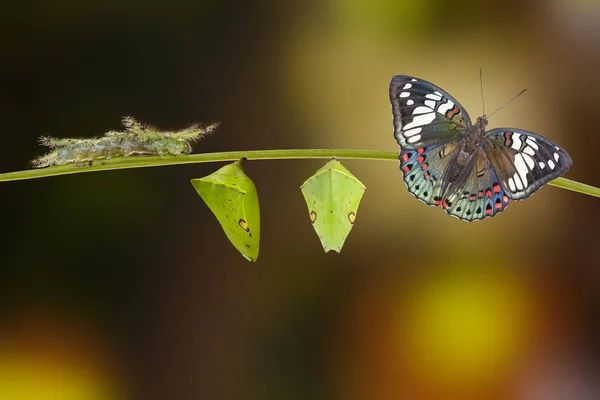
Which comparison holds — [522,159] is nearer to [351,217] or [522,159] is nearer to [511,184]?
[511,184]

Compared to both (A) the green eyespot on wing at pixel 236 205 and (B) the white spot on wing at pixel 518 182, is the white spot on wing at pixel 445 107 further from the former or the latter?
(A) the green eyespot on wing at pixel 236 205

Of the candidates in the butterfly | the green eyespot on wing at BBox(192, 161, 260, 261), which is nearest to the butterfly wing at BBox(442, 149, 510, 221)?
the butterfly

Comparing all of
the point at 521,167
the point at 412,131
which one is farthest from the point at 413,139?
the point at 521,167

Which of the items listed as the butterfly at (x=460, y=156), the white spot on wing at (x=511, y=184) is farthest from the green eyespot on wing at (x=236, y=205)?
the white spot on wing at (x=511, y=184)

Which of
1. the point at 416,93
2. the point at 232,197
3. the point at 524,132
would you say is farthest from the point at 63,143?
the point at 524,132

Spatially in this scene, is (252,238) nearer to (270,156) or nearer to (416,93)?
(270,156)

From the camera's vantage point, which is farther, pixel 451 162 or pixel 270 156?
pixel 451 162
